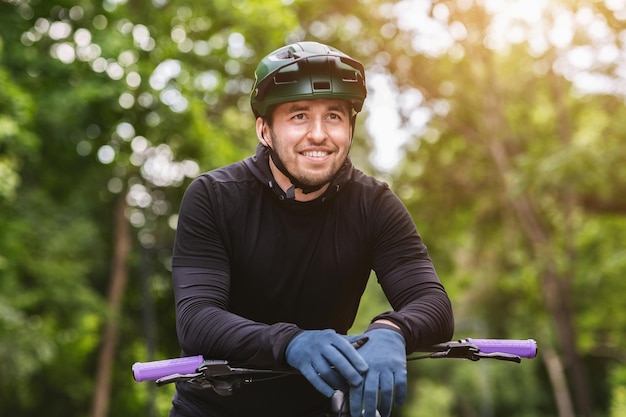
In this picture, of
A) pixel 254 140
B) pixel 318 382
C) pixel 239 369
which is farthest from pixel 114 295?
pixel 318 382

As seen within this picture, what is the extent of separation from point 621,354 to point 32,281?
19.4 metres

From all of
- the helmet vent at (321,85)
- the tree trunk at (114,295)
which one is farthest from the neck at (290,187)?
the tree trunk at (114,295)

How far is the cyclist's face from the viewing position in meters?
2.71

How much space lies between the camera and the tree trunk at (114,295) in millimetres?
22219

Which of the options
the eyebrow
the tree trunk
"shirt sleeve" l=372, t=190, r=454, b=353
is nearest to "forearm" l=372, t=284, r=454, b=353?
"shirt sleeve" l=372, t=190, r=454, b=353

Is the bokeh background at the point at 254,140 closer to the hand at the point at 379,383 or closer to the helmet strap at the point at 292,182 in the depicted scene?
the helmet strap at the point at 292,182

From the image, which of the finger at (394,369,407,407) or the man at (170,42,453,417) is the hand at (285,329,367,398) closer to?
the finger at (394,369,407,407)

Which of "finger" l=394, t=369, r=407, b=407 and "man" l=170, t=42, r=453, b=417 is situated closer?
"finger" l=394, t=369, r=407, b=407

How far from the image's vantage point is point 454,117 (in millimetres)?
18609

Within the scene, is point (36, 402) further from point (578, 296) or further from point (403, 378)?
point (403, 378)

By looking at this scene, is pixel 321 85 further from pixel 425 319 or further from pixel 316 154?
pixel 425 319

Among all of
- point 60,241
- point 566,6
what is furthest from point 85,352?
point 566,6

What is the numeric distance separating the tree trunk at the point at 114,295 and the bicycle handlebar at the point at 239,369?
65.8 feet

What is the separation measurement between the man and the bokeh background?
28.4 feet
